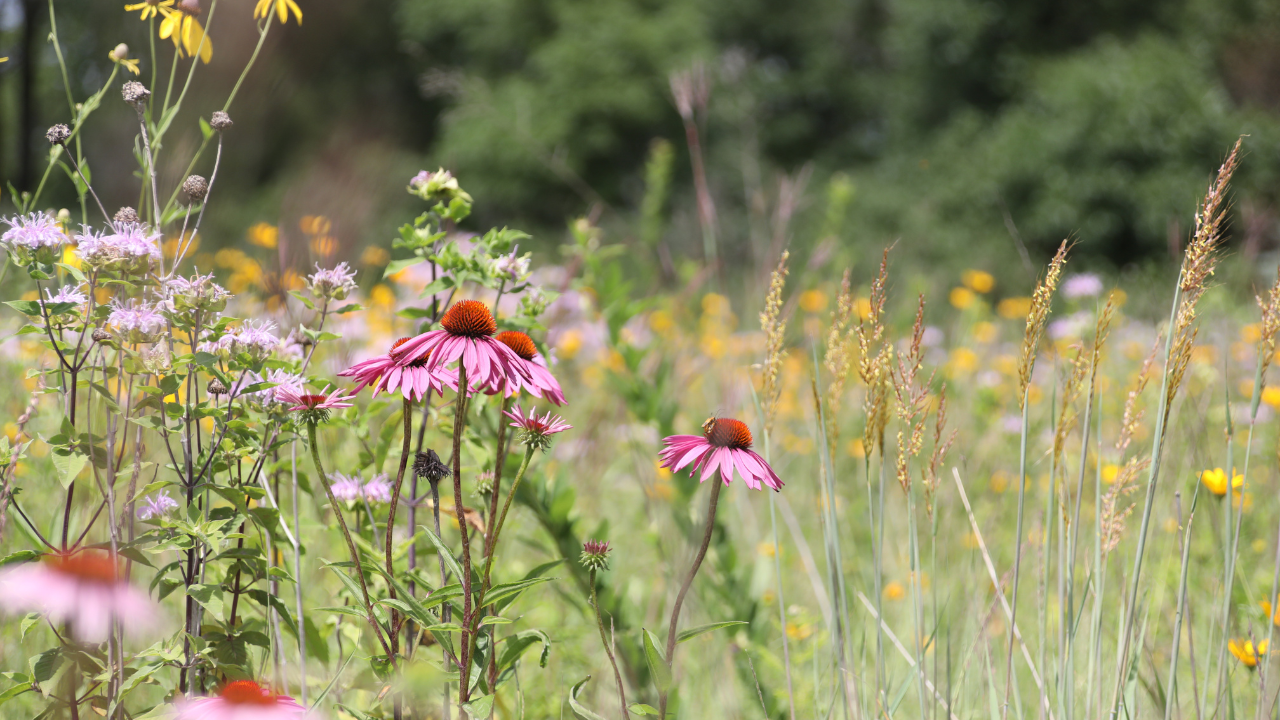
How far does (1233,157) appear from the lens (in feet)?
2.58

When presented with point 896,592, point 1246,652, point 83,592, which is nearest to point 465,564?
point 83,592

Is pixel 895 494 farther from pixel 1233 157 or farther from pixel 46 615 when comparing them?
pixel 46 615

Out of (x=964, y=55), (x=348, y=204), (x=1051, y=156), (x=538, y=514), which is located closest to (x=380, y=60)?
(x=964, y=55)

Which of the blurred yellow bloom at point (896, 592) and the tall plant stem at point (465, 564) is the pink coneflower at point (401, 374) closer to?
the tall plant stem at point (465, 564)

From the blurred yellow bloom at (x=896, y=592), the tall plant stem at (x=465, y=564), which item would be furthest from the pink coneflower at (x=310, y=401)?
the blurred yellow bloom at (x=896, y=592)

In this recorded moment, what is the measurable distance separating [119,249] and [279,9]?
1.15 ft

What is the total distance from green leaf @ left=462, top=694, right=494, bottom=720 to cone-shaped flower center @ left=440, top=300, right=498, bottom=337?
1.11ft

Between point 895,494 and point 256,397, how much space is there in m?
2.03

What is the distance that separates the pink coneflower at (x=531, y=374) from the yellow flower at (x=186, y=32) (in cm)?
51

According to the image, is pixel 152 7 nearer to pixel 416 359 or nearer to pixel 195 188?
pixel 195 188

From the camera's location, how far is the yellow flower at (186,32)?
94cm

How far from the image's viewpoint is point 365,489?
1072mm

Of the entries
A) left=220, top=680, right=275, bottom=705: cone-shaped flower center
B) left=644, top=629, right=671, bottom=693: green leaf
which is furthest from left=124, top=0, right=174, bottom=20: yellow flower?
left=644, top=629, right=671, bottom=693: green leaf

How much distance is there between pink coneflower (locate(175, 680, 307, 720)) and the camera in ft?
2.04
